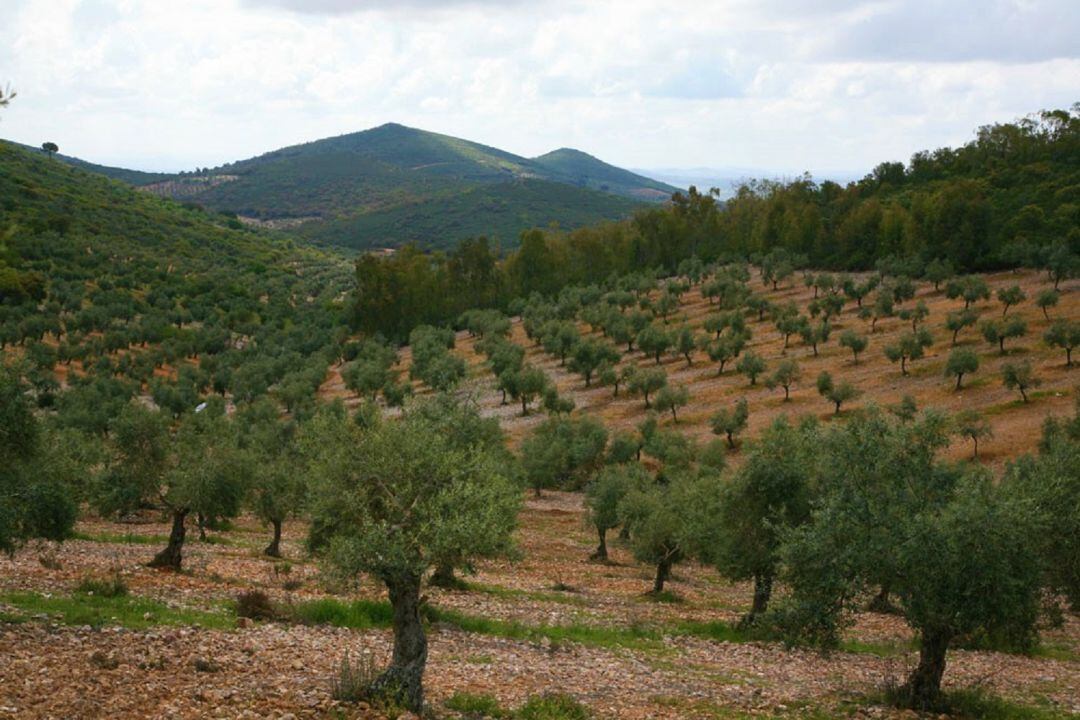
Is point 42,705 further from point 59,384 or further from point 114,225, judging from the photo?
point 114,225

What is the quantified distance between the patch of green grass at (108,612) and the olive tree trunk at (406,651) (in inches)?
269

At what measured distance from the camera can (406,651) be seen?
1769cm

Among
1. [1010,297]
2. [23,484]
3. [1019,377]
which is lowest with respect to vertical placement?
[23,484]

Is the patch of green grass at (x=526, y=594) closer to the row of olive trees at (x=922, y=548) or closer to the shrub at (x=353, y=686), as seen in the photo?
the row of olive trees at (x=922, y=548)


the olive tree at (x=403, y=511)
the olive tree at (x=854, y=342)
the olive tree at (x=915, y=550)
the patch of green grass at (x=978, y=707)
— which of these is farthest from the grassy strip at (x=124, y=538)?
the olive tree at (x=854, y=342)

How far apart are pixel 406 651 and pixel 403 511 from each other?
277 cm

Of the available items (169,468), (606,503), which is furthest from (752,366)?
(169,468)

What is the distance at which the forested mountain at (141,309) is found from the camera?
10050 centimetres

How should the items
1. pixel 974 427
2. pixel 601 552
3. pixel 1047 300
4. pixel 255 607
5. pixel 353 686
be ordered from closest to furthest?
1. pixel 353 686
2. pixel 255 607
3. pixel 601 552
4. pixel 974 427
5. pixel 1047 300

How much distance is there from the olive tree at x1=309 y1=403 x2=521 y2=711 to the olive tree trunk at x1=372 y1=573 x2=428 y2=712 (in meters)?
0.02

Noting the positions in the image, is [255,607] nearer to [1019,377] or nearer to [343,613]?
[343,613]

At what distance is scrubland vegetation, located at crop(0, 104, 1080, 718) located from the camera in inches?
743

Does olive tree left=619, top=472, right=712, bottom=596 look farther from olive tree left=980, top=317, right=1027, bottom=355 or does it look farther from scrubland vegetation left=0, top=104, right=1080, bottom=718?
olive tree left=980, top=317, right=1027, bottom=355

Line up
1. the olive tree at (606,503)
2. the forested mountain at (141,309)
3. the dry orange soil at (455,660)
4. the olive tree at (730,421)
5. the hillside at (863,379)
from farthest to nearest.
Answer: the forested mountain at (141,309)
the olive tree at (730,421)
the hillside at (863,379)
the olive tree at (606,503)
the dry orange soil at (455,660)
